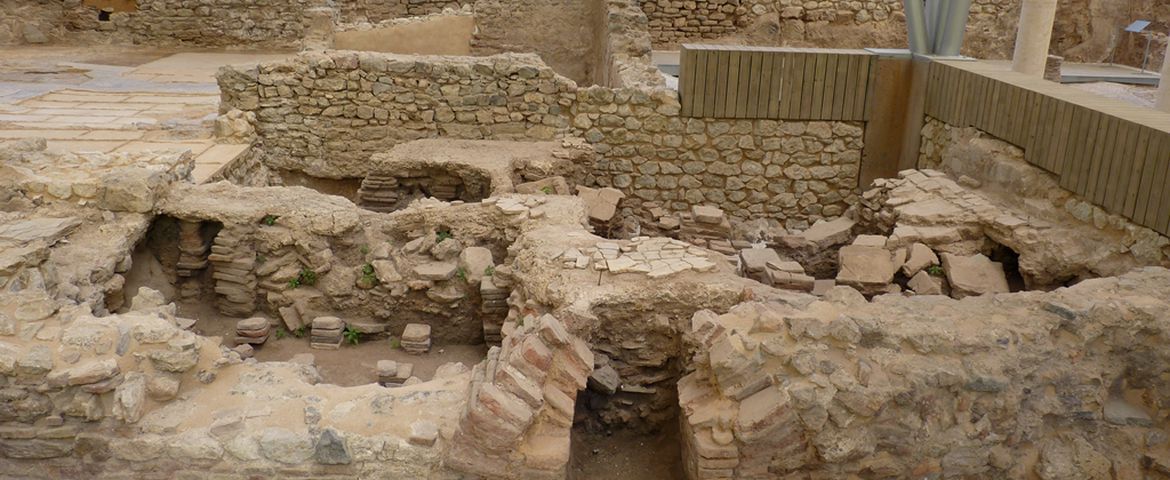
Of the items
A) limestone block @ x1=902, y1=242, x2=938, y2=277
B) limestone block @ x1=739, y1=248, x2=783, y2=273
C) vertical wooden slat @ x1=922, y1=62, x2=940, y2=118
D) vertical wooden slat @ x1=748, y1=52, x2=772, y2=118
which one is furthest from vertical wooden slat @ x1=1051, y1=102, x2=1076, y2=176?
vertical wooden slat @ x1=748, y1=52, x2=772, y2=118

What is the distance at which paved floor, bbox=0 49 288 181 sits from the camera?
27.9ft

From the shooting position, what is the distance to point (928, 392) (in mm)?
4180

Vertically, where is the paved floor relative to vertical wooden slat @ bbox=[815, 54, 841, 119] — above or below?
below

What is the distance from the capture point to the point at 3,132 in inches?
343

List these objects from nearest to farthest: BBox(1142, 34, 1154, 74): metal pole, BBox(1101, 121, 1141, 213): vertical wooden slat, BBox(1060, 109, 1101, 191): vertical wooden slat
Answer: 1. BBox(1101, 121, 1141, 213): vertical wooden slat
2. BBox(1060, 109, 1101, 191): vertical wooden slat
3. BBox(1142, 34, 1154, 74): metal pole

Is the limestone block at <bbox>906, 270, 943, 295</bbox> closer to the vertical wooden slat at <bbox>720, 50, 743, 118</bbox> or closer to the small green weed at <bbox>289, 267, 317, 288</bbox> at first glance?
the vertical wooden slat at <bbox>720, 50, 743, 118</bbox>

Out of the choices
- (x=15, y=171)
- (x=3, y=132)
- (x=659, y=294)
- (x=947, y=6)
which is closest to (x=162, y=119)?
(x=3, y=132)

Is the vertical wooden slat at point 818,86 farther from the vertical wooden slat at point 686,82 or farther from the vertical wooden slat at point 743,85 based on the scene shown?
the vertical wooden slat at point 686,82

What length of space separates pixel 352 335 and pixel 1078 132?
5428mm

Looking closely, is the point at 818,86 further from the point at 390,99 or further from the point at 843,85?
the point at 390,99

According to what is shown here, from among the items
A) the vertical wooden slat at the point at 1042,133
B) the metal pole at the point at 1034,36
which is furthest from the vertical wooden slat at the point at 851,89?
the vertical wooden slat at the point at 1042,133

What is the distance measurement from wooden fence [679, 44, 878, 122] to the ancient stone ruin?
0.03m

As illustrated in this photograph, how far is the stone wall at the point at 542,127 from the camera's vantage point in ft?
29.3

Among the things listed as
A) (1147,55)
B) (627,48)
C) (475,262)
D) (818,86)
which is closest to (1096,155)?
(818,86)
